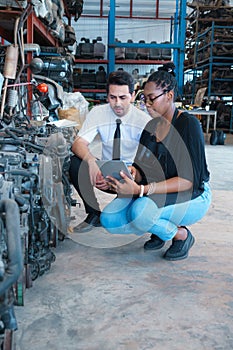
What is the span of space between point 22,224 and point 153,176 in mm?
818

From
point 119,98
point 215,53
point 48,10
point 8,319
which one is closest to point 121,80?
point 119,98

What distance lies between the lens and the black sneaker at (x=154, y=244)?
77.2 inches

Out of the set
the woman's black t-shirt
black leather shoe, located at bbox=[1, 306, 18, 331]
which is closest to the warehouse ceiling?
the woman's black t-shirt

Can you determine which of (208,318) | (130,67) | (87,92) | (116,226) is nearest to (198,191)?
(116,226)

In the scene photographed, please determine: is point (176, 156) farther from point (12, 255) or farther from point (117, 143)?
point (12, 255)

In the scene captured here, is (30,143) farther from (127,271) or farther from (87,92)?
(87,92)

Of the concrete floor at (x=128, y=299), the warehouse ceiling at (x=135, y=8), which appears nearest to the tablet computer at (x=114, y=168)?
the concrete floor at (x=128, y=299)

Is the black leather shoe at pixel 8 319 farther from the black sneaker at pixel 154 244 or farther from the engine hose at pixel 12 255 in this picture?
the black sneaker at pixel 154 244

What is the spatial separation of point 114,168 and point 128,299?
58 cm

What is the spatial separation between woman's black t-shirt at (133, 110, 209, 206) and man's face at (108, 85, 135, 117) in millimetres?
174

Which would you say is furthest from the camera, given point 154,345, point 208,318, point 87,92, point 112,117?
point 87,92

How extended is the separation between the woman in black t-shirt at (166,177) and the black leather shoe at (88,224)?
28cm

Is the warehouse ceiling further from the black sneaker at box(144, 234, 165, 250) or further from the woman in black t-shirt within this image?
the black sneaker at box(144, 234, 165, 250)

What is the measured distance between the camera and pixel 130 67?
39.8 feet
